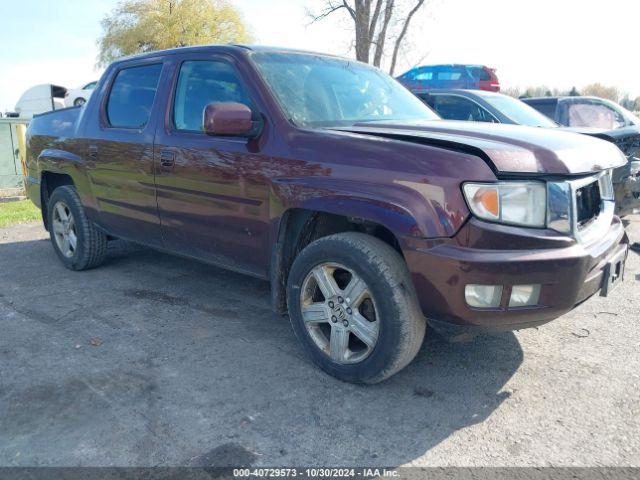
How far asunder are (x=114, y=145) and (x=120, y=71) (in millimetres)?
765

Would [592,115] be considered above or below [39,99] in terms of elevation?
below

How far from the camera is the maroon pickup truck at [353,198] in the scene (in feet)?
8.09

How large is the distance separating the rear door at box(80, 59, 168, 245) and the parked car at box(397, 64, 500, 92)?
12878mm

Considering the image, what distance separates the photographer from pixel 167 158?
3.79 meters

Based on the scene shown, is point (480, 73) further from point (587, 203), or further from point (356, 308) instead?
point (356, 308)

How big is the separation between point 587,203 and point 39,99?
80.6 ft

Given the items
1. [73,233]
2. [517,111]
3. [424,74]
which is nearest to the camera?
[73,233]

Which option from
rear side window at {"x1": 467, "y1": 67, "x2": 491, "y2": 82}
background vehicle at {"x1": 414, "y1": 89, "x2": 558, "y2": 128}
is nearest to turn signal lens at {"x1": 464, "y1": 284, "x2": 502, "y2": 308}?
background vehicle at {"x1": 414, "y1": 89, "x2": 558, "y2": 128}

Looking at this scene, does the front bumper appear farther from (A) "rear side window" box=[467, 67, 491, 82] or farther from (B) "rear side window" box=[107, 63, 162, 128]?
(A) "rear side window" box=[467, 67, 491, 82]

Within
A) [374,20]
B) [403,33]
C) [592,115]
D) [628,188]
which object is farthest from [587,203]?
[403,33]

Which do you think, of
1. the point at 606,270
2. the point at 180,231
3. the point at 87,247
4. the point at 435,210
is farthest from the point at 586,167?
the point at 87,247

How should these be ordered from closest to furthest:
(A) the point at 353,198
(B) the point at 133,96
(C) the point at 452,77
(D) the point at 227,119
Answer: (A) the point at 353,198 → (D) the point at 227,119 → (B) the point at 133,96 → (C) the point at 452,77

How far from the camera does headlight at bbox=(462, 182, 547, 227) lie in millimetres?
2443

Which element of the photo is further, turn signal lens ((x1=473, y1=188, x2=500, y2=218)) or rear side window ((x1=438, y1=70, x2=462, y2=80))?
rear side window ((x1=438, y1=70, x2=462, y2=80))
